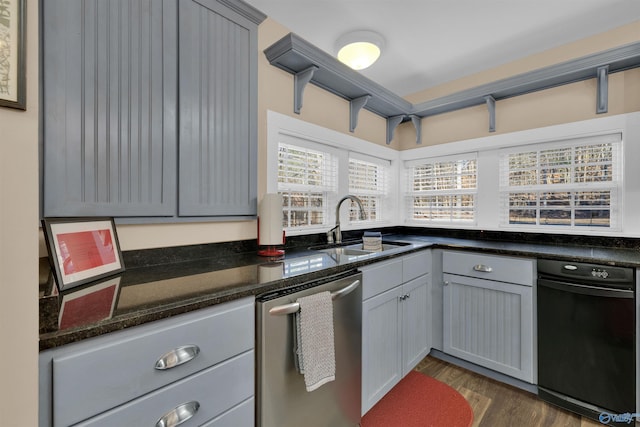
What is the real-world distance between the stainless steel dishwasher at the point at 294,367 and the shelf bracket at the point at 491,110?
6.83 ft

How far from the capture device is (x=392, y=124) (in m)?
3.09

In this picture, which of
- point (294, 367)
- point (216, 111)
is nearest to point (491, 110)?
point (216, 111)

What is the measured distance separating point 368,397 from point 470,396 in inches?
31.0

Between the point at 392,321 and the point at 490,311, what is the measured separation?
31.4 inches

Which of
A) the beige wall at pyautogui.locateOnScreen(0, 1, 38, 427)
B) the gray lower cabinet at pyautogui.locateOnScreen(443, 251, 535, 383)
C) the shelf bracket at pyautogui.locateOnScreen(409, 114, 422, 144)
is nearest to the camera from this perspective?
the beige wall at pyautogui.locateOnScreen(0, 1, 38, 427)

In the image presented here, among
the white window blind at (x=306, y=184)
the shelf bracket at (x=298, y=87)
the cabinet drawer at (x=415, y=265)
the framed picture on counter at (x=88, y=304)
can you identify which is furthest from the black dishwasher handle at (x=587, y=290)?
the framed picture on counter at (x=88, y=304)

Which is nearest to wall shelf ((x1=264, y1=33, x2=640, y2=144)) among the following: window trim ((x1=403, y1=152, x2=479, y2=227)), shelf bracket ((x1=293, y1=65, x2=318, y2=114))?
shelf bracket ((x1=293, y1=65, x2=318, y2=114))

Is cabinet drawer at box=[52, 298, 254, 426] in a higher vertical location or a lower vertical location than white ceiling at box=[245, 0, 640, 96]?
lower

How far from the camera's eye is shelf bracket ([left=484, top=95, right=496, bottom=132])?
256 centimetres

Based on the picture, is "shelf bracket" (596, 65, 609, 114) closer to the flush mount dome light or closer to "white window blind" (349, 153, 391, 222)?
the flush mount dome light

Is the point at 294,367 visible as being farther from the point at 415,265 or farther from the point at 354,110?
the point at 354,110

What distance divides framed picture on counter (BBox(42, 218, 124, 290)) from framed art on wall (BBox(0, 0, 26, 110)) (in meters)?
0.62

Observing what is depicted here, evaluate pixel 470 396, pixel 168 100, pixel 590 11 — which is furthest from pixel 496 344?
pixel 168 100

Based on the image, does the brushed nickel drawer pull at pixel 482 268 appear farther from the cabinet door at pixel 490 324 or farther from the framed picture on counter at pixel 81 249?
the framed picture on counter at pixel 81 249
